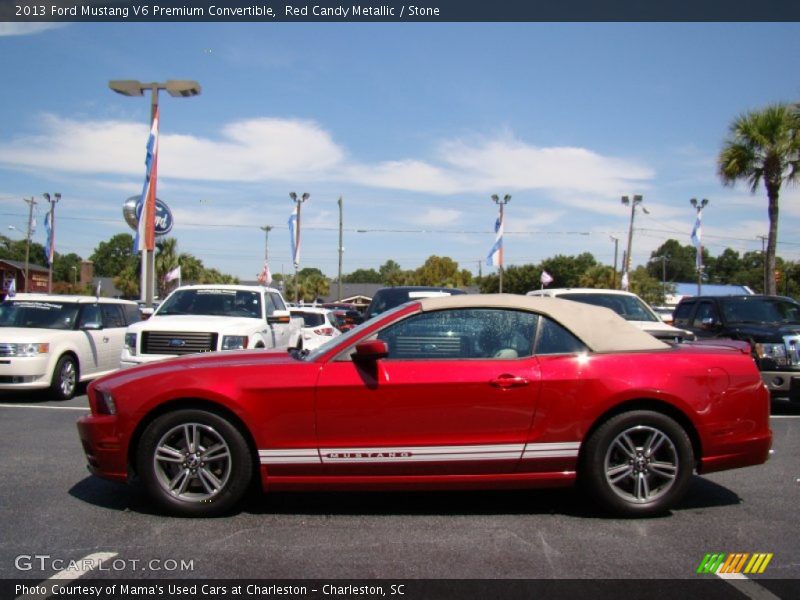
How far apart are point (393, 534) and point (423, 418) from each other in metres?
0.73

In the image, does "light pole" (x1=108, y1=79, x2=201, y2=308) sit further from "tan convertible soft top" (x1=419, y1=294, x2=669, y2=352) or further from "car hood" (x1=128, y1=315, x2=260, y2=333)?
"tan convertible soft top" (x1=419, y1=294, x2=669, y2=352)

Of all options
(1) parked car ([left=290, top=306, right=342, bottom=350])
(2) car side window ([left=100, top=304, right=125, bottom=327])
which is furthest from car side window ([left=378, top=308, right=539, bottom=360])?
(1) parked car ([left=290, top=306, right=342, bottom=350])

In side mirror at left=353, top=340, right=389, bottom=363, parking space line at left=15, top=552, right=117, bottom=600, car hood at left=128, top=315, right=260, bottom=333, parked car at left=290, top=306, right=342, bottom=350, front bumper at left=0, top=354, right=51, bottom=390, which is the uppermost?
side mirror at left=353, top=340, right=389, bottom=363

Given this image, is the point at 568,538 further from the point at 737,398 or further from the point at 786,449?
the point at 786,449

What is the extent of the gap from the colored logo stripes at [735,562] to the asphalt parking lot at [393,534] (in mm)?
55

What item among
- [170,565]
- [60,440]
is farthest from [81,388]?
[170,565]

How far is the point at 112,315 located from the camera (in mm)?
12422

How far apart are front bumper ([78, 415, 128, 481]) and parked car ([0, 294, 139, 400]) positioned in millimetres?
6426

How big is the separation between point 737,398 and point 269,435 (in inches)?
124

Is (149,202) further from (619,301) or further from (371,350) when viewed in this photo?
(371,350)

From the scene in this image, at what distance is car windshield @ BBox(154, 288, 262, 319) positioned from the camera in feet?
34.7

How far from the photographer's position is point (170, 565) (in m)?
3.66

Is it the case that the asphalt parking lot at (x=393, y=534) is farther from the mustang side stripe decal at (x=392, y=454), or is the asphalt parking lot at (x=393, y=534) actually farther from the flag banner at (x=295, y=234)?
the flag banner at (x=295, y=234)
